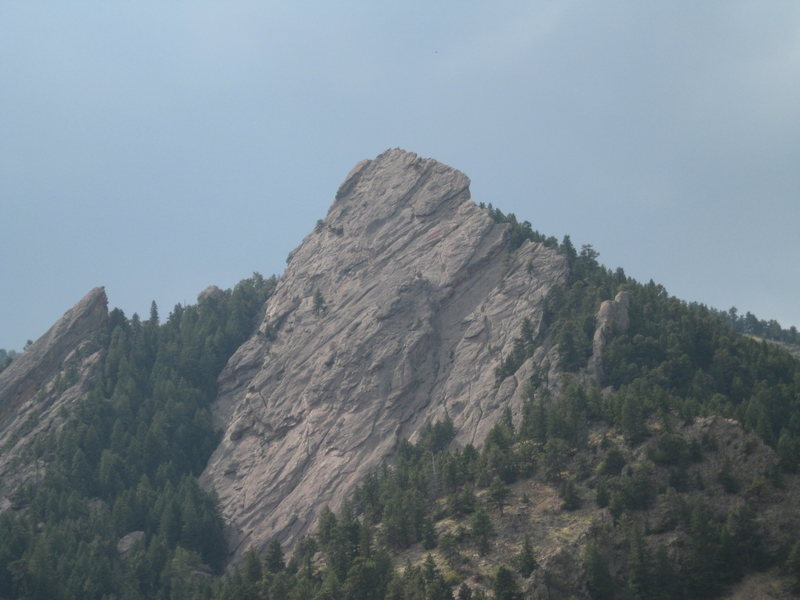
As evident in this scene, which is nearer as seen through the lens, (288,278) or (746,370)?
(746,370)

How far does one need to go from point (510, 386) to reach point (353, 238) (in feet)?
170

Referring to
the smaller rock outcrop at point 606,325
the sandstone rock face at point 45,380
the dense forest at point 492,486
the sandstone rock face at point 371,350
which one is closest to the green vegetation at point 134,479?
the dense forest at point 492,486

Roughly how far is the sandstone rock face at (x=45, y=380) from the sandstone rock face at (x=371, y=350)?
24239 mm

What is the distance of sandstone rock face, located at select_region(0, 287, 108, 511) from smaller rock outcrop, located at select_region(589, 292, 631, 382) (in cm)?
8140

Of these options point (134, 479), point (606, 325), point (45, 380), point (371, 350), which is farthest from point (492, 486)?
point (45, 380)

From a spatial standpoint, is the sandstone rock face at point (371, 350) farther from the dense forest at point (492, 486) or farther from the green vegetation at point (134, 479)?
the green vegetation at point (134, 479)

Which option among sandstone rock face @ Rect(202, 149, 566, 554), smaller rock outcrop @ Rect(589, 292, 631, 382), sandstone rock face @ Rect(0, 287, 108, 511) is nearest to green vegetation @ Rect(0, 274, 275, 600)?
sandstone rock face @ Rect(0, 287, 108, 511)

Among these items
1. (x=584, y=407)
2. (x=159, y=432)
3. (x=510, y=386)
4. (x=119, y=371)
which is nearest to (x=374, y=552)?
(x=584, y=407)

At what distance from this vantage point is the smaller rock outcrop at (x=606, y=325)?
135750mm

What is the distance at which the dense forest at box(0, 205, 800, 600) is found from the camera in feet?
332

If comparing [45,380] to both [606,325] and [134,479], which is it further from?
[606,325]

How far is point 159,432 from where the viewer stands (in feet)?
532

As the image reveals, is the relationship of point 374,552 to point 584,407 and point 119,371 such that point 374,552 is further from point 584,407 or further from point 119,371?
point 119,371

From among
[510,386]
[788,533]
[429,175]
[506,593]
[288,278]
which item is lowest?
[506,593]
